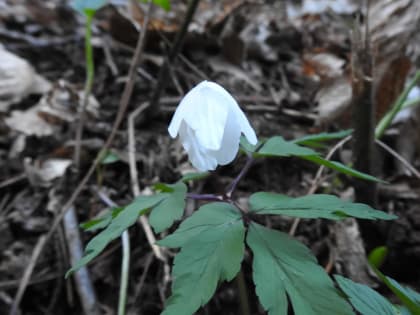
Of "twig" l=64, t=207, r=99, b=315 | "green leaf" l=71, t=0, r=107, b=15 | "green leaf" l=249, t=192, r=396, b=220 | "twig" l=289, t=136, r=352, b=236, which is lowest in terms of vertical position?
"twig" l=64, t=207, r=99, b=315

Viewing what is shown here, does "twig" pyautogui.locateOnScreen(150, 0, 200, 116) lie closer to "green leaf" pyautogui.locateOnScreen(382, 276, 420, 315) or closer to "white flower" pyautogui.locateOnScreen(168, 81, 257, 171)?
"white flower" pyautogui.locateOnScreen(168, 81, 257, 171)

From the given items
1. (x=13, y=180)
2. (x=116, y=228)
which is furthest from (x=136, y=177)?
(x=116, y=228)

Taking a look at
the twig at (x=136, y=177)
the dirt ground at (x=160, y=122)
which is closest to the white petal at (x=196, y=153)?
the twig at (x=136, y=177)

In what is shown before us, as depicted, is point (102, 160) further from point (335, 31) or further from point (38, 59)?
point (335, 31)

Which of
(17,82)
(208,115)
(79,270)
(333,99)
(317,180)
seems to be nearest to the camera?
(208,115)

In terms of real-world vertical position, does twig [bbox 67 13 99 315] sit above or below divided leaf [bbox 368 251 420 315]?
below

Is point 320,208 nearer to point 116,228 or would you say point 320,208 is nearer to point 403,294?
point 403,294

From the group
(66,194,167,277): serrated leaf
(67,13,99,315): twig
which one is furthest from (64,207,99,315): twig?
(66,194,167,277): serrated leaf
